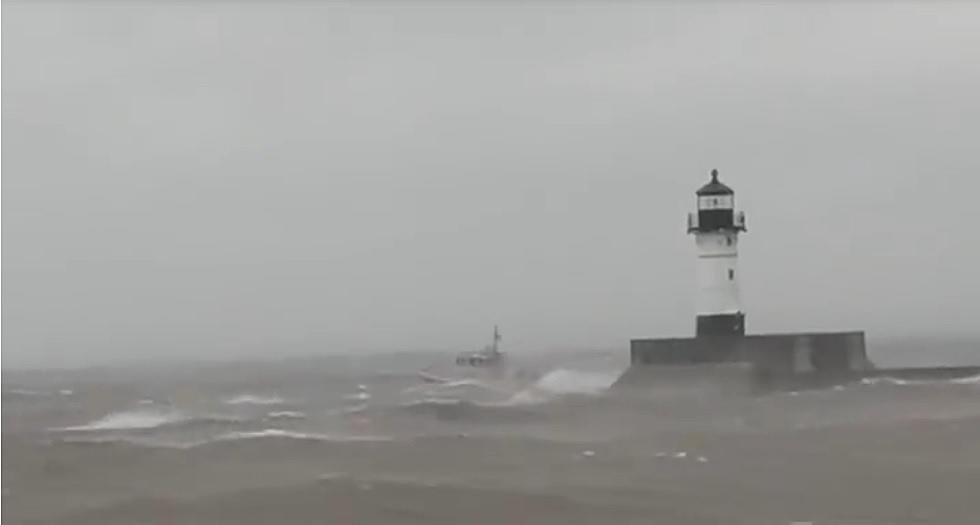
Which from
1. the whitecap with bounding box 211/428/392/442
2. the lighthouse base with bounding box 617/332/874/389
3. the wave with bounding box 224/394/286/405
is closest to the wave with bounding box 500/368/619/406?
the lighthouse base with bounding box 617/332/874/389

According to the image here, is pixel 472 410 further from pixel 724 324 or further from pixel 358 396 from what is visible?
pixel 358 396

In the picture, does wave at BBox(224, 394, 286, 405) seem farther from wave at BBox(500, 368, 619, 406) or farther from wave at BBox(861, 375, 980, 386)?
wave at BBox(861, 375, 980, 386)

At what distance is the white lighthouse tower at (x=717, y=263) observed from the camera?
29.1 metres

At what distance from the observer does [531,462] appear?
18219 millimetres

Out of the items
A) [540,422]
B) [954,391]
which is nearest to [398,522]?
[540,422]

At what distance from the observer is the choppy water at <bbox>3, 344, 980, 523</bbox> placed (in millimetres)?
13945

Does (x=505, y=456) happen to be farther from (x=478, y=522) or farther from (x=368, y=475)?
(x=478, y=522)

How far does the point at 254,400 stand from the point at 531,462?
23.5 meters

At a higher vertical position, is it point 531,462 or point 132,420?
point 531,462

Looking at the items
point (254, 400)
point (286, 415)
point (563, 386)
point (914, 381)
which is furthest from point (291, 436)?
point (563, 386)

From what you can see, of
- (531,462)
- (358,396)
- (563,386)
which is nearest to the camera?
(531,462)

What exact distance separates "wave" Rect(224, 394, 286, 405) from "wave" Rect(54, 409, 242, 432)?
4.19 meters

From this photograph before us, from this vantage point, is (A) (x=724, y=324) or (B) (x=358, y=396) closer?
(A) (x=724, y=324)

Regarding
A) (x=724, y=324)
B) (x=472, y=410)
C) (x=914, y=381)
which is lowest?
(x=472, y=410)
